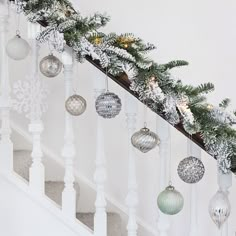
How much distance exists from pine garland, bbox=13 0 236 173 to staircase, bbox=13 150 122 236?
76 cm

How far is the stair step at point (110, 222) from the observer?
2365 millimetres

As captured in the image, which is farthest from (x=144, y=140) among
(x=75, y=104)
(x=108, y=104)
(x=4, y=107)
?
(x=4, y=107)

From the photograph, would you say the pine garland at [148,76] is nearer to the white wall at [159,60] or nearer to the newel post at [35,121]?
the newel post at [35,121]

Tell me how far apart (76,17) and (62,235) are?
87 cm

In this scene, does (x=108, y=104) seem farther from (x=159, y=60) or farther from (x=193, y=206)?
(x=159, y=60)

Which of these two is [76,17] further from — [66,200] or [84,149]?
[84,149]

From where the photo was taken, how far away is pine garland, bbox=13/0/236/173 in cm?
172

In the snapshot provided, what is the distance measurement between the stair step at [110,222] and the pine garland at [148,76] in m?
0.77

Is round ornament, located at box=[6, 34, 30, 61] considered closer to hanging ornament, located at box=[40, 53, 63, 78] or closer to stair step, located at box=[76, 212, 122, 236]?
hanging ornament, located at box=[40, 53, 63, 78]

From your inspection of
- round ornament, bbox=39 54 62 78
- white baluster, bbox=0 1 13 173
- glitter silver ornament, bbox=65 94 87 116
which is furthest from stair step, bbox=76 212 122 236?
round ornament, bbox=39 54 62 78

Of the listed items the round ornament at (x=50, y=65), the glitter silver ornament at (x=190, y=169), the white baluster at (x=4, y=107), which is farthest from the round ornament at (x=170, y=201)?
the white baluster at (x=4, y=107)

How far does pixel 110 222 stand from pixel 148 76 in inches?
38.7

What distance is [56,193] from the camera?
2.46 metres

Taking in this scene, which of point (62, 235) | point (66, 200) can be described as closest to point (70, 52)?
point (66, 200)
